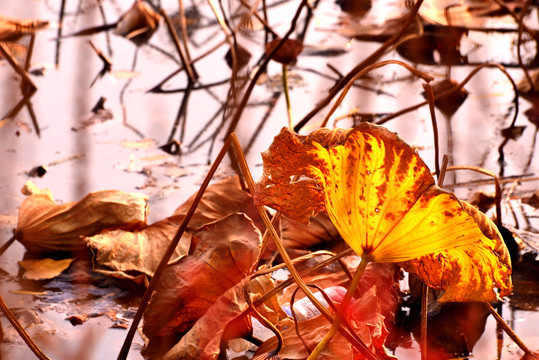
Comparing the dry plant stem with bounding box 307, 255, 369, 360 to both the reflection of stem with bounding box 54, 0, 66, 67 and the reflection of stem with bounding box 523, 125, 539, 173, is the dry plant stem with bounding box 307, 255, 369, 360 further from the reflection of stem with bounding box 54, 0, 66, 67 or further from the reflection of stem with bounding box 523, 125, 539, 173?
the reflection of stem with bounding box 54, 0, 66, 67

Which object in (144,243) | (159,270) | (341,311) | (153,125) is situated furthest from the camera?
(153,125)

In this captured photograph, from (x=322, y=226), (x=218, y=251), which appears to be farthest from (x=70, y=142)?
(x=218, y=251)

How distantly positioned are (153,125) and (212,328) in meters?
0.94

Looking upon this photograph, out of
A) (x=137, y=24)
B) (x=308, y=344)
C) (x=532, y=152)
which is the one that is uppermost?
(x=137, y=24)

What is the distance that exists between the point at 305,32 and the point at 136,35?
51 cm

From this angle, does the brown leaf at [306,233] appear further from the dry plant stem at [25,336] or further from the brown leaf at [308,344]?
the dry plant stem at [25,336]

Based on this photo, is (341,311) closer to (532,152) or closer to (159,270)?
(159,270)

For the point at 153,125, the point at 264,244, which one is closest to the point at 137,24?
the point at 153,125

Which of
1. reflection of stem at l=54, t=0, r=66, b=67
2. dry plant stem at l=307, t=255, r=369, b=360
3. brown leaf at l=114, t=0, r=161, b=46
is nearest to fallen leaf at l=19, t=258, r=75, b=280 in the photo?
dry plant stem at l=307, t=255, r=369, b=360

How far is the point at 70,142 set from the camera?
5.12 ft

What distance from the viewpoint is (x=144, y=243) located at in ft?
3.47

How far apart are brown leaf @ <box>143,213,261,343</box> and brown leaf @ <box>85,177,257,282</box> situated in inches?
4.7

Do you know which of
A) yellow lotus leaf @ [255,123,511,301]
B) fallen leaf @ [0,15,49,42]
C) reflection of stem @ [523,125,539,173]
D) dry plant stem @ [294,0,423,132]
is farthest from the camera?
fallen leaf @ [0,15,49,42]

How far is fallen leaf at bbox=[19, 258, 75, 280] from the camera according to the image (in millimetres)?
1053
